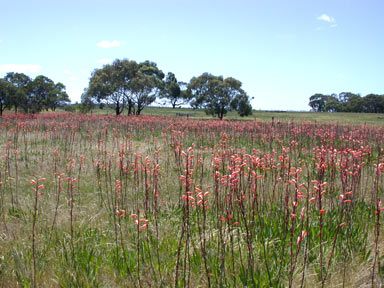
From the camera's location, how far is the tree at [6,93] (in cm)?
2379

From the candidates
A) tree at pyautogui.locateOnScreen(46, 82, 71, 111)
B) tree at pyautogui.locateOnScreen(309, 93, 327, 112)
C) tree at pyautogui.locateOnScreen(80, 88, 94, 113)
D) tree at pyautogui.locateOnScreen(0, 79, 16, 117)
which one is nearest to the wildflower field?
tree at pyautogui.locateOnScreen(0, 79, 16, 117)

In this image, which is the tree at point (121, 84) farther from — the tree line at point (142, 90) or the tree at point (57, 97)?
the tree at point (57, 97)

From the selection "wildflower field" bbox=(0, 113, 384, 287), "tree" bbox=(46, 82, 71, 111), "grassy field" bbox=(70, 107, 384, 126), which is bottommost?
"wildflower field" bbox=(0, 113, 384, 287)

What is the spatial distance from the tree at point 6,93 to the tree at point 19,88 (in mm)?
249

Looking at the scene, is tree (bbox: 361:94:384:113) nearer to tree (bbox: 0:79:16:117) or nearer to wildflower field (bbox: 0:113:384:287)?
tree (bbox: 0:79:16:117)

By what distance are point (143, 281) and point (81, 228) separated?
59.5 inches

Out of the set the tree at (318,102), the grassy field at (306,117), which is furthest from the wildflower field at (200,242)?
the tree at (318,102)

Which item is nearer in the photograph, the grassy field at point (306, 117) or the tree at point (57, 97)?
the grassy field at point (306, 117)

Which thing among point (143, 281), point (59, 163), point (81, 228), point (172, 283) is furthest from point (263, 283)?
point (59, 163)

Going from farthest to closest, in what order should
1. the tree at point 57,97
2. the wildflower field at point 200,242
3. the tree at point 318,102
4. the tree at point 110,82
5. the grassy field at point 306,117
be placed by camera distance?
the tree at point 318,102 → the tree at point 57,97 → the grassy field at point 306,117 → the tree at point 110,82 → the wildflower field at point 200,242

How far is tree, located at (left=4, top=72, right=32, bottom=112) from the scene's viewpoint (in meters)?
25.5

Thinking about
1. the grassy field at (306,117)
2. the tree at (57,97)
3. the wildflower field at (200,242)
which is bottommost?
the wildflower field at (200,242)

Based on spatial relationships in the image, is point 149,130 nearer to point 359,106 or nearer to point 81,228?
point 81,228

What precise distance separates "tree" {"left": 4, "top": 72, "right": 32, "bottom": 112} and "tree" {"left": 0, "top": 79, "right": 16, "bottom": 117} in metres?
0.25
